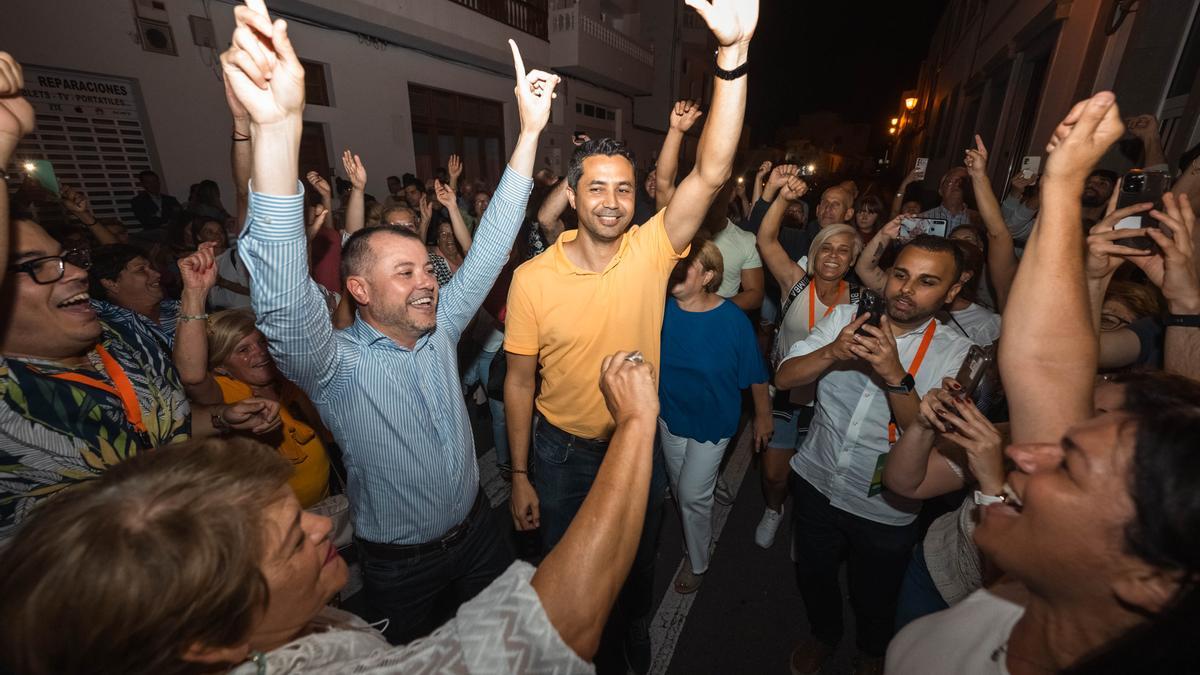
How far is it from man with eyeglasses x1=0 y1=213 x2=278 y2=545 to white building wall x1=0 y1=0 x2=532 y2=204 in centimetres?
770

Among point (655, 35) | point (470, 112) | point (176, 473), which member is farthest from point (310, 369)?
point (655, 35)

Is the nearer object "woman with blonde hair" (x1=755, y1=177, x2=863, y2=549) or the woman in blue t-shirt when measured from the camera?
the woman in blue t-shirt

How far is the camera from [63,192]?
4.39 m

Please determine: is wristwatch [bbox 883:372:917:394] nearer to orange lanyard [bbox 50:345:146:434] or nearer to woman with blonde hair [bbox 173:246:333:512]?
woman with blonde hair [bbox 173:246:333:512]

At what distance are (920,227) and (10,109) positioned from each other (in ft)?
15.4

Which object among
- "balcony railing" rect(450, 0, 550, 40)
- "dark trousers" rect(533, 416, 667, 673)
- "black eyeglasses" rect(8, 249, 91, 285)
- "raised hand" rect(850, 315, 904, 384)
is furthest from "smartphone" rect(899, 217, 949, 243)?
"balcony railing" rect(450, 0, 550, 40)

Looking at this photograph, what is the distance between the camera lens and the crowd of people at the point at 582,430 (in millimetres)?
833

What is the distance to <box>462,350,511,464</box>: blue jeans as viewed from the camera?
13.0 ft

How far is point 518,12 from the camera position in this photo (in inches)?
567

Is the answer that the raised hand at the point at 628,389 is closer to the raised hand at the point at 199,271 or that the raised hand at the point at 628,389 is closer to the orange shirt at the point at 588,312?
the orange shirt at the point at 588,312

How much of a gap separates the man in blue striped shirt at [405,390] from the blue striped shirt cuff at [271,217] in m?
0.08

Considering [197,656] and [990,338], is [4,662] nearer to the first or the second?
[197,656]

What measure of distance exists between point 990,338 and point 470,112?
559 inches

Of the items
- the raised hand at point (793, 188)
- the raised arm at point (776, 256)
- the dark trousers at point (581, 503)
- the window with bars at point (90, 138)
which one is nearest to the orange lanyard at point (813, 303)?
the raised arm at point (776, 256)
